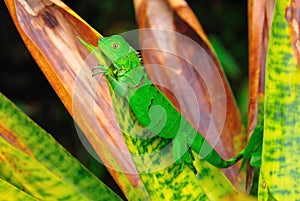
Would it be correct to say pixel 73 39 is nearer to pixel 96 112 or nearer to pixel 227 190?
pixel 96 112

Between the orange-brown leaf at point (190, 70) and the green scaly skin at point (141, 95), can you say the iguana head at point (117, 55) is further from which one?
the orange-brown leaf at point (190, 70)

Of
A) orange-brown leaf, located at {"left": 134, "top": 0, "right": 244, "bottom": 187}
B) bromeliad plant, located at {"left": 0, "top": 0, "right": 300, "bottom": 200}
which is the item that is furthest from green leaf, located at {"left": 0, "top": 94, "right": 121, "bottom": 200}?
orange-brown leaf, located at {"left": 134, "top": 0, "right": 244, "bottom": 187}

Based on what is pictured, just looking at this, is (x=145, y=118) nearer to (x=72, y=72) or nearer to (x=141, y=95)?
(x=141, y=95)

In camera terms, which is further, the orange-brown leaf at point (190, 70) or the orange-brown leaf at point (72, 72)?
the orange-brown leaf at point (190, 70)

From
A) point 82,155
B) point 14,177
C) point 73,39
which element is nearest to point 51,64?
point 73,39

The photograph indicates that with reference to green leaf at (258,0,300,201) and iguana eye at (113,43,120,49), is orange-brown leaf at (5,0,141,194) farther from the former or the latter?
green leaf at (258,0,300,201)

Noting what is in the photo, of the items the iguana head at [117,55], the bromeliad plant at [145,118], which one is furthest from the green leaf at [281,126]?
the iguana head at [117,55]

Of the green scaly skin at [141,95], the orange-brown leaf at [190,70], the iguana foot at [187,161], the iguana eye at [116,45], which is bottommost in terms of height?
the orange-brown leaf at [190,70]

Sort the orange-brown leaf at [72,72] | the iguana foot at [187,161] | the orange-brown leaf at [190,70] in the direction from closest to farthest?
the iguana foot at [187,161]
the orange-brown leaf at [72,72]
the orange-brown leaf at [190,70]
